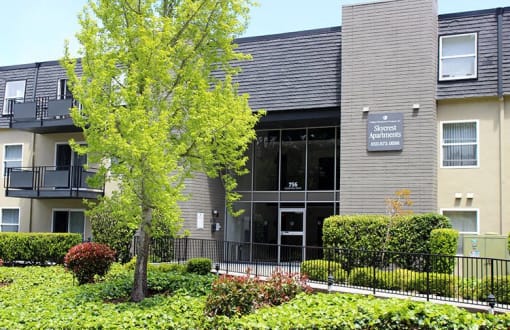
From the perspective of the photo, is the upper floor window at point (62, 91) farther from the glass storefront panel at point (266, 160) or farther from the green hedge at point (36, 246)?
the glass storefront panel at point (266, 160)

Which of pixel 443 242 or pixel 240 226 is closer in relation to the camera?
pixel 443 242

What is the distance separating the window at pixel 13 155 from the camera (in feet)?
89.9

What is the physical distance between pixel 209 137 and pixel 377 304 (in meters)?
5.70

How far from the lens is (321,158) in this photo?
2312 cm

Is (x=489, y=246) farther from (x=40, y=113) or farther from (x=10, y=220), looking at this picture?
(x=10, y=220)

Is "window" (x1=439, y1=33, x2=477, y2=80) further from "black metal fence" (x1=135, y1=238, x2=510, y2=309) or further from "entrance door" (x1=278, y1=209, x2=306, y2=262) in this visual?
"entrance door" (x1=278, y1=209, x2=306, y2=262)

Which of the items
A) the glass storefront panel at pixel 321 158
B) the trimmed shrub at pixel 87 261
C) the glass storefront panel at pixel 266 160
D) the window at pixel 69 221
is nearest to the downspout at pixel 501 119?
the glass storefront panel at pixel 321 158

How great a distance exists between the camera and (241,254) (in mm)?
22500

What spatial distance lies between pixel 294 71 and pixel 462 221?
27.2 ft

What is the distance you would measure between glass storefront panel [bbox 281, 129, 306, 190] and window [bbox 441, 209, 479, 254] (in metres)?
6.18

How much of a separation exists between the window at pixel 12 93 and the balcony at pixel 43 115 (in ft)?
4.34

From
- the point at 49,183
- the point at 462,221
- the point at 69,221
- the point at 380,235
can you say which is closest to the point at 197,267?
the point at 380,235

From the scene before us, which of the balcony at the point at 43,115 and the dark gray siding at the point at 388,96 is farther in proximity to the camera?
the balcony at the point at 43,115

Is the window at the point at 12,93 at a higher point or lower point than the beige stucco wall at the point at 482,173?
higher
